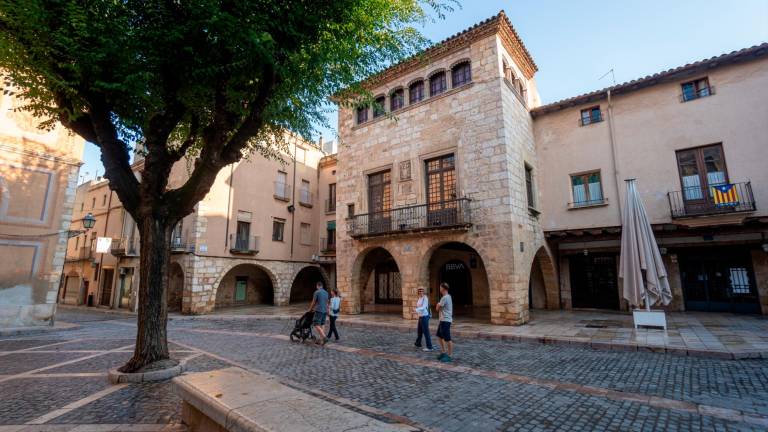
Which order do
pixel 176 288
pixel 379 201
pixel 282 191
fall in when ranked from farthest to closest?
pixel 282 191, pixel 176 288, pixel 379 201

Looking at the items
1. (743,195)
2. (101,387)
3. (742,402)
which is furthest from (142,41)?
(743,195)

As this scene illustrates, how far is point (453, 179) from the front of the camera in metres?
13.7

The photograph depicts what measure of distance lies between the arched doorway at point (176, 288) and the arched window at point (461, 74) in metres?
17.9

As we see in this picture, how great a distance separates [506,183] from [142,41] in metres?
10.5

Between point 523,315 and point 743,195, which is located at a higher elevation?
point 743,195

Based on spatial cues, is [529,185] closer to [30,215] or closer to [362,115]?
[362,115]

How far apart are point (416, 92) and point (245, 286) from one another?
1624 cm

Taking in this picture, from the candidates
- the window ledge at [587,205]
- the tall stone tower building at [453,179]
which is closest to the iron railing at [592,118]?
the tall stone tower building at [453,179]

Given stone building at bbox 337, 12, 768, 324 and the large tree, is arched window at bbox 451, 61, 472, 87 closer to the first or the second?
stone building at bbox 337, 12, 768, 324

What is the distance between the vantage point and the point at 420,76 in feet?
50.0

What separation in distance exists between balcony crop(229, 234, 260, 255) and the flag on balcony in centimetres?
2094

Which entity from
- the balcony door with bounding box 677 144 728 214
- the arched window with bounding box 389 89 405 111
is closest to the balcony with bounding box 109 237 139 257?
the arched window with bounding box 389 89 405 111

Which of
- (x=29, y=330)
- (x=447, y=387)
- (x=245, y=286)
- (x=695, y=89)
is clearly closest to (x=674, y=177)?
(x=695, y=89)

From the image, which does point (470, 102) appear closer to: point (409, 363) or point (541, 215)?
point (541, 215)
